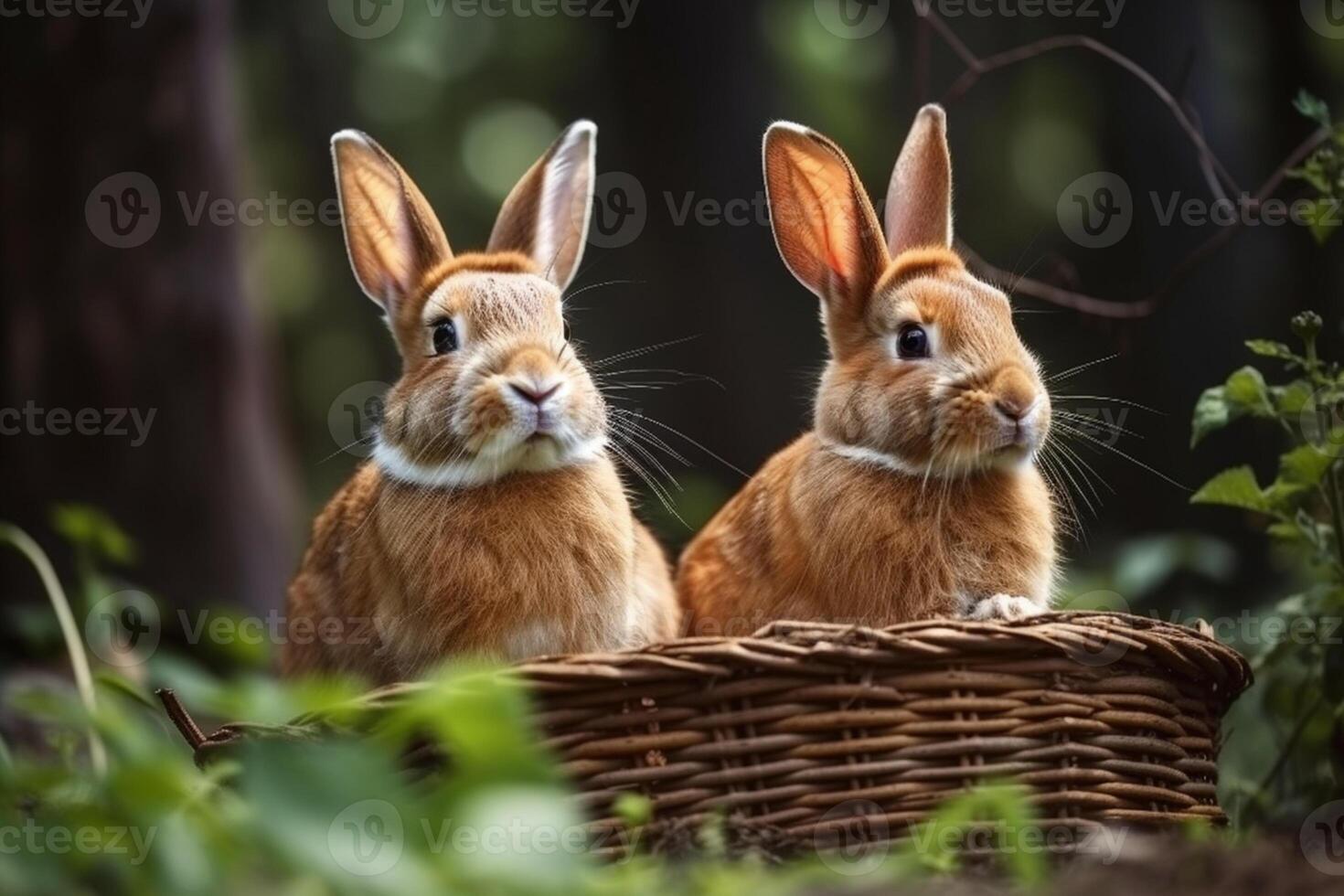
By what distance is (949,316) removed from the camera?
3746mm

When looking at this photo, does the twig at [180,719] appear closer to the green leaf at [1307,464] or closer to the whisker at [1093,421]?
the whisker at [1093,421]

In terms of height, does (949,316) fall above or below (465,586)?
above

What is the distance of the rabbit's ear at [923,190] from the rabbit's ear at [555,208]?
80 cm

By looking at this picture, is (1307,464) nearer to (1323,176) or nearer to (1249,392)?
(1249,392)

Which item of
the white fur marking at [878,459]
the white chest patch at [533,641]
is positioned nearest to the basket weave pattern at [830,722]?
the white chest patch at [533,641]

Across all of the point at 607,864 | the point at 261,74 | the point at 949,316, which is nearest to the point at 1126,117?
the point at 949,316

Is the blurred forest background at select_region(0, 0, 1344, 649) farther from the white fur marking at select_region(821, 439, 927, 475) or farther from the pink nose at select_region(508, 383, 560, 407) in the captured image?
the pink nose at select_region(508, 383, 560, 407)

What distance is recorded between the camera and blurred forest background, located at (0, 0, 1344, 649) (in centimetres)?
646

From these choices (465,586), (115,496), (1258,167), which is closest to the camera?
(465,586)

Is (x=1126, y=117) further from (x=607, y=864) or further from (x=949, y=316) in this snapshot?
(x=607, y=864)

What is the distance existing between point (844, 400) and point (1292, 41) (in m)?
5.21

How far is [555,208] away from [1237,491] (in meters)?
1.85

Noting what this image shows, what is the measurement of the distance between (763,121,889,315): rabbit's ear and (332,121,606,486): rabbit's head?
0.52 metres

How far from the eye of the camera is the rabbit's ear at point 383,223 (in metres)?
4.07
